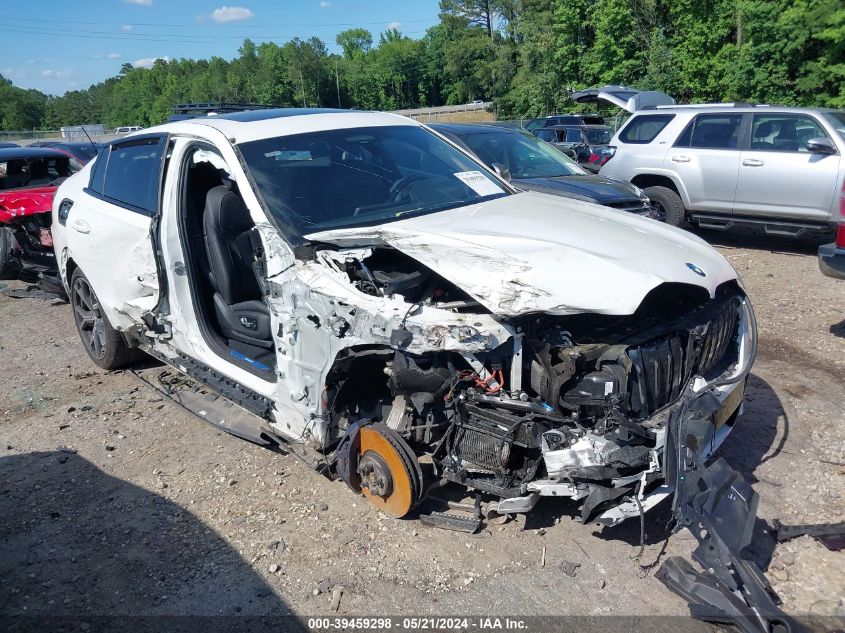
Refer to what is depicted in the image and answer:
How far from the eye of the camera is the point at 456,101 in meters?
76.4

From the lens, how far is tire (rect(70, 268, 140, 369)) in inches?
205

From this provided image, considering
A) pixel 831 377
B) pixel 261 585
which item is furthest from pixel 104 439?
pixel 831 377

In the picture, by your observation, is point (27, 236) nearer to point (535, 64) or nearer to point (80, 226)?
point (80, 226)

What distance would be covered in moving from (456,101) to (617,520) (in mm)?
78184

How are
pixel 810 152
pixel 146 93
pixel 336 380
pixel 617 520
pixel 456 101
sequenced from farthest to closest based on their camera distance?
pixel 146 93
pixel 456 101
pixel 810 152
pixel 336 380
pixel 617 520

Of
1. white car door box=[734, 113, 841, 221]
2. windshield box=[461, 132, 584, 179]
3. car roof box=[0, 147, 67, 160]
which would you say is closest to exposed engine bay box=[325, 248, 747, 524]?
windshield box=[461, 132, 584, 179]

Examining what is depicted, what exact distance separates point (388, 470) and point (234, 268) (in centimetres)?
180

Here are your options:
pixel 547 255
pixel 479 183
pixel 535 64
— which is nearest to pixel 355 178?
pixel 479 183

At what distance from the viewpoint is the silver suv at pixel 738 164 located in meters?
8.17

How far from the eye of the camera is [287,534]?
10.8 feet

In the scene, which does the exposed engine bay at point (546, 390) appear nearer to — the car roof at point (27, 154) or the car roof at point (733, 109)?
the car roof at point (733, 109)

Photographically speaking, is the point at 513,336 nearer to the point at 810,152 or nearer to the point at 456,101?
the point at 810,152

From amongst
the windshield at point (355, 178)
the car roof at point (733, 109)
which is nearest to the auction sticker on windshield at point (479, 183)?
the windshield at point (355, 178)

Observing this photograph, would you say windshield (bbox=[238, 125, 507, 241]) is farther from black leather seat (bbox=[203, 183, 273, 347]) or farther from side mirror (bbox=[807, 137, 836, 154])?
side mirror (bbox=[807, 137, 836, 154])
